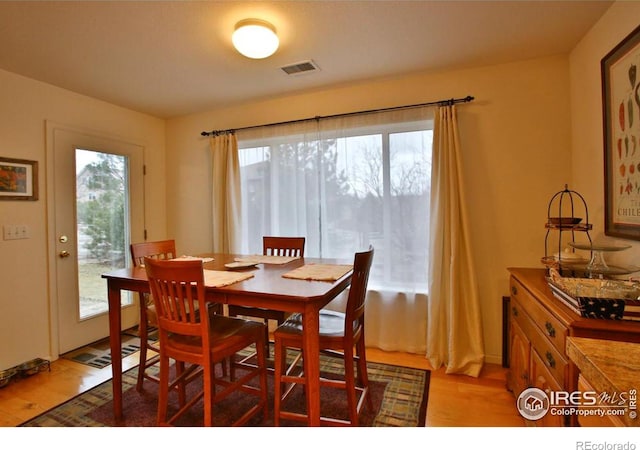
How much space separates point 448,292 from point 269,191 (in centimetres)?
189

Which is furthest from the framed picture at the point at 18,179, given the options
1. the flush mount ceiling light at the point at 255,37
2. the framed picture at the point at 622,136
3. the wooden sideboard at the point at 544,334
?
the framed picture at the point at 622,136

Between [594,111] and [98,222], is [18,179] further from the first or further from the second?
[594,111]

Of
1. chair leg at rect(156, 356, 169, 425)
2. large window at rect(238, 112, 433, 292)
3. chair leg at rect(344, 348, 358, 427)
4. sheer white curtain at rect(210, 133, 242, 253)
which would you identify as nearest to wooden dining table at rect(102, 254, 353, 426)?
chair leg at rect(344, 348, 358, 427)

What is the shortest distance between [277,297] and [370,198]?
162 cm

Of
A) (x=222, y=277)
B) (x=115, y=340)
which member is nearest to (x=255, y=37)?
(x=222, y=277)

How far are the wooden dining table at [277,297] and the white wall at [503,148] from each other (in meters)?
1.44

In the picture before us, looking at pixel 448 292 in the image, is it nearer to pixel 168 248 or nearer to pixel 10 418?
pixel 168 248

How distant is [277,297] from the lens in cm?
145

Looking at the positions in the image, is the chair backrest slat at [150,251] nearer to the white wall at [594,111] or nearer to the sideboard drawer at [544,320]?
the sideboard drawer at [544,320]

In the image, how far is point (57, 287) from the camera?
110 inches

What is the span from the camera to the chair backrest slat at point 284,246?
2629 millimetres

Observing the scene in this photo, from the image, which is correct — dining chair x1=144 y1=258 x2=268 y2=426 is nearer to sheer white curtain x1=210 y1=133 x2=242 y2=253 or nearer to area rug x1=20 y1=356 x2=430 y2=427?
area rug x1=20 y1=356 x2=430 y2=427

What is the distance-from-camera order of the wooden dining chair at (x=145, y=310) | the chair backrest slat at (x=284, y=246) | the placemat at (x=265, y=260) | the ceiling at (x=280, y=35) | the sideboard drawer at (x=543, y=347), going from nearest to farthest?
the sideboard drawer at (x=543, y=347) → the ceiling at (x=280, y=35) → the wooden dining chair at (x=145, y=310) → the placemat at (x=265, y=260) → the chair backrest slat at (x=284, y=246)
